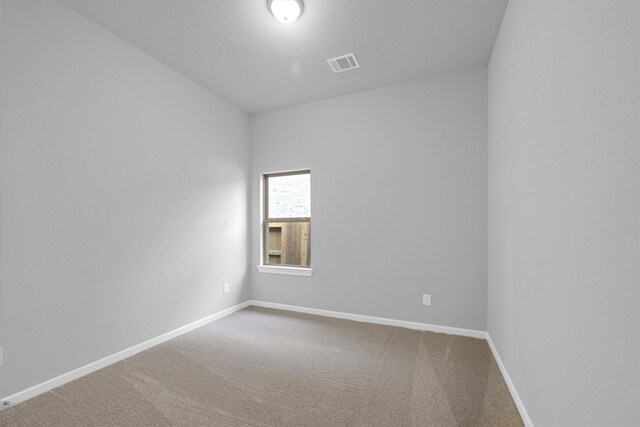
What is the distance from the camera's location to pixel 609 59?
88 cm

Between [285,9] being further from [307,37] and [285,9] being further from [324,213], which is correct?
[324,213]

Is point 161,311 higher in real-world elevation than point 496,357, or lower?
higher

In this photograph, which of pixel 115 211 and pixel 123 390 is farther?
pixel 115 211

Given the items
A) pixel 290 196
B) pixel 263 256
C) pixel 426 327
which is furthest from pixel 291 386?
pixel 290 196

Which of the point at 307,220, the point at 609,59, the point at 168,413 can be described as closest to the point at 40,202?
the point at 168,413

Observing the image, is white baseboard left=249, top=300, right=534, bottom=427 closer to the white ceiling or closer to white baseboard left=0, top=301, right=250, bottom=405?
white baseboard left=0, top=301, right=250, bottom=405

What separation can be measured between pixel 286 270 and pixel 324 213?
3.24ft

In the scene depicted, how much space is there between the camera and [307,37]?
2482 millimetres

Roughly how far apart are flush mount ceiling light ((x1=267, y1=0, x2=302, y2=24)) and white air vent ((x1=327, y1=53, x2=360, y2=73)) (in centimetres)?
69

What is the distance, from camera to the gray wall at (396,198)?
9.69 feet

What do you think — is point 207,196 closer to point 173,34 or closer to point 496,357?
point 173,34

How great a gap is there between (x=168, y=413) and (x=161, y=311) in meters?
1.30

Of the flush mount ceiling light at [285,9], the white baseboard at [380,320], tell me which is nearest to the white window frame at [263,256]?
the white baseboard at [380,320]

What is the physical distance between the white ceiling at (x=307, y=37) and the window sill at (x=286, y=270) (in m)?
2.37
